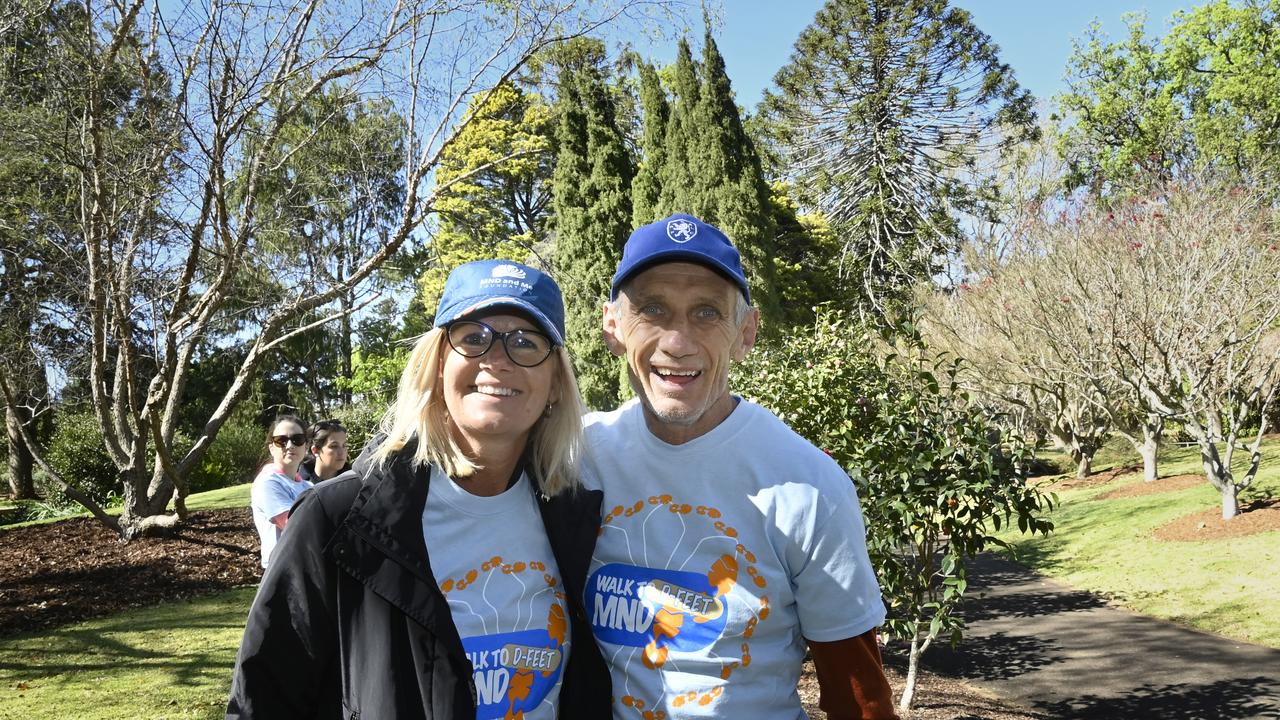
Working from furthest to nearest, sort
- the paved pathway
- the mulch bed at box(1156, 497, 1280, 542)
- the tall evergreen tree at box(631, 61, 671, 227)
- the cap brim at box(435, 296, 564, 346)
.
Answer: the tall evergreen tree at box(631, 61, 671, 227)
the mulch bed at box(1156, 497, 1280, 542)
the paved pathway
the cap brim at box(435, 296, 564, 346)

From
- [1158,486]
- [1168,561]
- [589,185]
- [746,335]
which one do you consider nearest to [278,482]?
[746,335]

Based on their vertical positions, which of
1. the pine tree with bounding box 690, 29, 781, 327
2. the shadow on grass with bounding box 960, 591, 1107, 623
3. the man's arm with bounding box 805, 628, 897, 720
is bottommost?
the shadow on grass with bounding box 960, 591, 1107, 623

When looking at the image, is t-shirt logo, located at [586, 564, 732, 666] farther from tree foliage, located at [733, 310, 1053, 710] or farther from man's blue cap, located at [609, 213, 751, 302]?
tree foliage, located at [733, 310, 1053, 710]

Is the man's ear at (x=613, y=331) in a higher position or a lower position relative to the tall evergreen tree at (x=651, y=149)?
lower

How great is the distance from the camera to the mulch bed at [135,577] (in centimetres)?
694

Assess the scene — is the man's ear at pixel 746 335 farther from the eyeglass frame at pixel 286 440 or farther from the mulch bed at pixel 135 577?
the mulch bed at pixel 135 577

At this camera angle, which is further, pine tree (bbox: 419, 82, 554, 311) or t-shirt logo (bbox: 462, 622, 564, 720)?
pine tree (bbox: 419, 82, 554, 311)

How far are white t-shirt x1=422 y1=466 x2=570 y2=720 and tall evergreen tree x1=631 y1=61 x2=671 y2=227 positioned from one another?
2027 centimetres

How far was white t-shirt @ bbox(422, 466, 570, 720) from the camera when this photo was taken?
1.88 meters

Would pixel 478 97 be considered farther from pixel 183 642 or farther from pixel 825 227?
pixel 825 227

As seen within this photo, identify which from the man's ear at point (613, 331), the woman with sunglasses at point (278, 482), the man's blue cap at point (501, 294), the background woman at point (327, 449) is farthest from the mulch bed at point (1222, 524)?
the man's blue cap at point (501, 294)

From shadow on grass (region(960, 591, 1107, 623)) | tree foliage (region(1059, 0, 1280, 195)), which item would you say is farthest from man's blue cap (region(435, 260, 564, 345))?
tree foliage (region(1059, 0, 1280, 195))

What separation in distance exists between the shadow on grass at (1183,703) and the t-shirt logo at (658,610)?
19.6 ft

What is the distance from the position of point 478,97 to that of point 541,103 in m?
18.9
